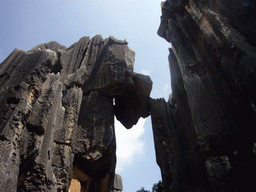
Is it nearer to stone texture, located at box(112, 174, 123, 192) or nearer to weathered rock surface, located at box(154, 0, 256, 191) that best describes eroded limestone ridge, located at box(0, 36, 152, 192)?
weathered rock surface, located at box(154, 0, 256, 191)

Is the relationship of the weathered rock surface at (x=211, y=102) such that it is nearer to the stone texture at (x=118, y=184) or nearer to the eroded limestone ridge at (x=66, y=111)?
the eroded limestone ridge at (x=66, y=111)

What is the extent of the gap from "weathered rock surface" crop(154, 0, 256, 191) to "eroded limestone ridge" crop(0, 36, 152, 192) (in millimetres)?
2507

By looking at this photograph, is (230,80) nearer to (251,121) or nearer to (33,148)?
(251,121)

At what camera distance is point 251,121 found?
17.1 feet

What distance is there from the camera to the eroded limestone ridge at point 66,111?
9.77ft

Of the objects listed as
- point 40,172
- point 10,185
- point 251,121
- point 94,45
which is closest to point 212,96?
point 251,121

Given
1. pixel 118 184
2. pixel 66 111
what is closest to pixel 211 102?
pixel 66 111

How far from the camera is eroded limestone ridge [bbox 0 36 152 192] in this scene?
298 centimetres

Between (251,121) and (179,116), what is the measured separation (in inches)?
175

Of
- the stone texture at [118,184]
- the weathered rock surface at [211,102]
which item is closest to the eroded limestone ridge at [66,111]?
the weathered rock surface at [211,102]

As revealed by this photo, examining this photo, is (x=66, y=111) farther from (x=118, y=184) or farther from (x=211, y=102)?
(x=118, y=184)

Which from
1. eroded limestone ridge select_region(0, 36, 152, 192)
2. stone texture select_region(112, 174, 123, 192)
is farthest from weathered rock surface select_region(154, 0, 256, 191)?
stone texture select_region(112, 174, 123, 192)

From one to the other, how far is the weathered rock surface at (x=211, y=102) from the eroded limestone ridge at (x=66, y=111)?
2.51m

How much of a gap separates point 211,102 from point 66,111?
5.77m
